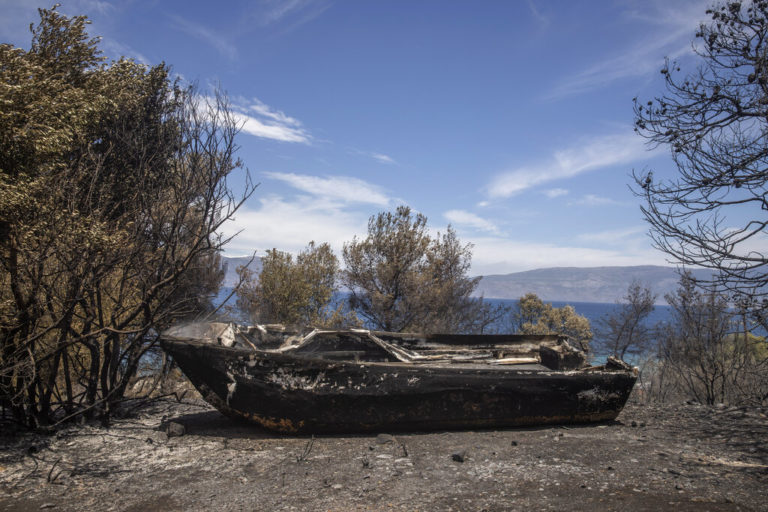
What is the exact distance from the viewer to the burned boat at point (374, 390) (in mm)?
6219

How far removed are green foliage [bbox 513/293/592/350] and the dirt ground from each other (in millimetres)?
22626

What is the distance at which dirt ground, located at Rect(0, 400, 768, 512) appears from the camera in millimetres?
4348

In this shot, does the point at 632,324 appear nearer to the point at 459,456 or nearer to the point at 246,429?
the point at 459,456

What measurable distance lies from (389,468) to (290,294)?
1370 cm

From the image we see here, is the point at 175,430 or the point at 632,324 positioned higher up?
the point at 632,324

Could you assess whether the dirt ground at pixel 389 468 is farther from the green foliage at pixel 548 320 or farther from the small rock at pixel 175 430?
the green foliage at pixel 548 320

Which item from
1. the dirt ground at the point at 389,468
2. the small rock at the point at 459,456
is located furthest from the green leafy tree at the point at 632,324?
the small rock at the point at 459,456

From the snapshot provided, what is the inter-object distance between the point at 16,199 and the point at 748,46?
853cm

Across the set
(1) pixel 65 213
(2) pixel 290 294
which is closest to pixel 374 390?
(1) pixel 65 213

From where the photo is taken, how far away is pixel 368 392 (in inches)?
250

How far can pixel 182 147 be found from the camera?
7148mm

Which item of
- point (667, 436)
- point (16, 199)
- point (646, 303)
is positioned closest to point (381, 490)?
point (667, 436)

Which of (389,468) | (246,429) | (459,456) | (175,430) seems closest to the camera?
(389,468)

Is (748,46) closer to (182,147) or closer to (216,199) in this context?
(216,199)
